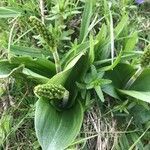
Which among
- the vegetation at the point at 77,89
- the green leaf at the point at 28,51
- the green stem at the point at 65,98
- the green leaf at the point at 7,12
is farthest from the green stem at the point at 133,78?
the green leaf at the point at 7,12

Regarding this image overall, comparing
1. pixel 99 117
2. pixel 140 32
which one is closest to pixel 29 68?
pixel 99 117

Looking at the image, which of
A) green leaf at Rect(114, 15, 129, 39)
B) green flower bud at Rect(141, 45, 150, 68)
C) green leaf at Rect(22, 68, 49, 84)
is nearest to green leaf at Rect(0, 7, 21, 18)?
green leaf at Rect(22, 68, 49, 84)

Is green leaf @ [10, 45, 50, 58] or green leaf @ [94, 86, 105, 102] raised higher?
green leaf @ [10, 45, 50, 58]

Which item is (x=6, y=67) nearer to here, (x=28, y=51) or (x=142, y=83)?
(x=28, y=51)

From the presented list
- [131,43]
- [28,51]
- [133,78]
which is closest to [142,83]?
[133,78]

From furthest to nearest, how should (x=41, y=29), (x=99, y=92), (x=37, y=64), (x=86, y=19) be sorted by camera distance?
(x=86, y=19), (x=37, y=64), (x=99, y=92), (x=41, y=29)

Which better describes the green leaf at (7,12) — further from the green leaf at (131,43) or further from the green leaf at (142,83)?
the green leaf at (142,83)

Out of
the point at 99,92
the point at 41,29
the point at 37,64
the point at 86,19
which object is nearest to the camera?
the point at 41,29

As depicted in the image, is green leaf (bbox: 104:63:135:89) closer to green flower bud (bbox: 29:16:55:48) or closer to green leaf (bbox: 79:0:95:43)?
green leaf (bbox: 79:0:95:43)
